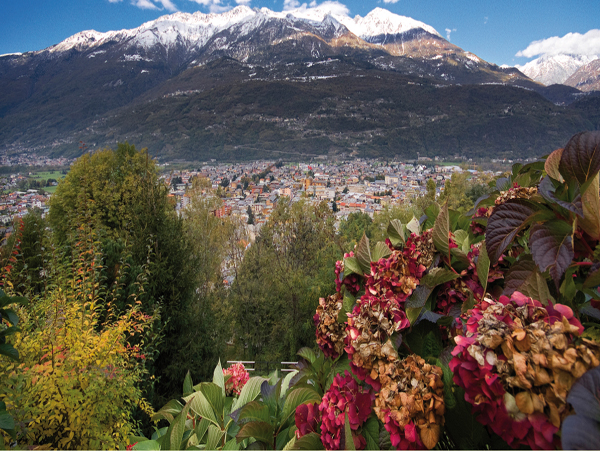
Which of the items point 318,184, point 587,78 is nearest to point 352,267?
point 318,184

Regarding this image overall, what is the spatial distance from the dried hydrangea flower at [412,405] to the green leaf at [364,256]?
0.54m

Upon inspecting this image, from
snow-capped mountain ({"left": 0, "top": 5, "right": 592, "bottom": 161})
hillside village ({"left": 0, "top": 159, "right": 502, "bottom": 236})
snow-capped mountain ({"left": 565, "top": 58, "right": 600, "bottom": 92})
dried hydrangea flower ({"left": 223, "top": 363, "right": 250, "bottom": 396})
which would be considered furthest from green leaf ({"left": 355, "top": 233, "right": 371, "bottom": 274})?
snow-capped mountain ({"left": 565, "top": 58, "right": 600, "bottom": 92})

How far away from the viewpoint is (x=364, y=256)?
132 cm

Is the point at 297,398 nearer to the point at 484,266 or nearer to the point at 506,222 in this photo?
the point at 484,266

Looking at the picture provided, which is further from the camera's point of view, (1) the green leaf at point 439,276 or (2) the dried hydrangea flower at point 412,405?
(1) the green leaf at point 439,276

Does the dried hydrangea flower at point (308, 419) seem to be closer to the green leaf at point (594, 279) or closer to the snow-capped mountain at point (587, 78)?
the green leaf at point (594, 279)

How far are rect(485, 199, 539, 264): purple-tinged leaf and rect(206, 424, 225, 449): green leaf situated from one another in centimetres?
170

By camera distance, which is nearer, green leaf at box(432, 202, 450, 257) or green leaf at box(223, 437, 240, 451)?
green leaf at box(432, 202, 450, 257)

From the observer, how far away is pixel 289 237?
46.7 ft

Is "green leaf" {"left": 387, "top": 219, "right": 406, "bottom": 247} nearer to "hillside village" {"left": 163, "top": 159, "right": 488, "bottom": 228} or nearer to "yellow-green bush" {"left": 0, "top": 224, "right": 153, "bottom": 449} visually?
"yellow-green bush" {"left": 0, "top": 224, "right": 153, "bottom": 449}

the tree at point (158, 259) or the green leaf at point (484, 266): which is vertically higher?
the green leaf at point (484, 266)

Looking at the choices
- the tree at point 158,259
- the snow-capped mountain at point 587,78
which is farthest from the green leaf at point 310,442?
the snow-capped mountain at point 587,78

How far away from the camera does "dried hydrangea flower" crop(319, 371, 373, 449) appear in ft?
3.10

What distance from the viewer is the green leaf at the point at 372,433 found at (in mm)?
947
